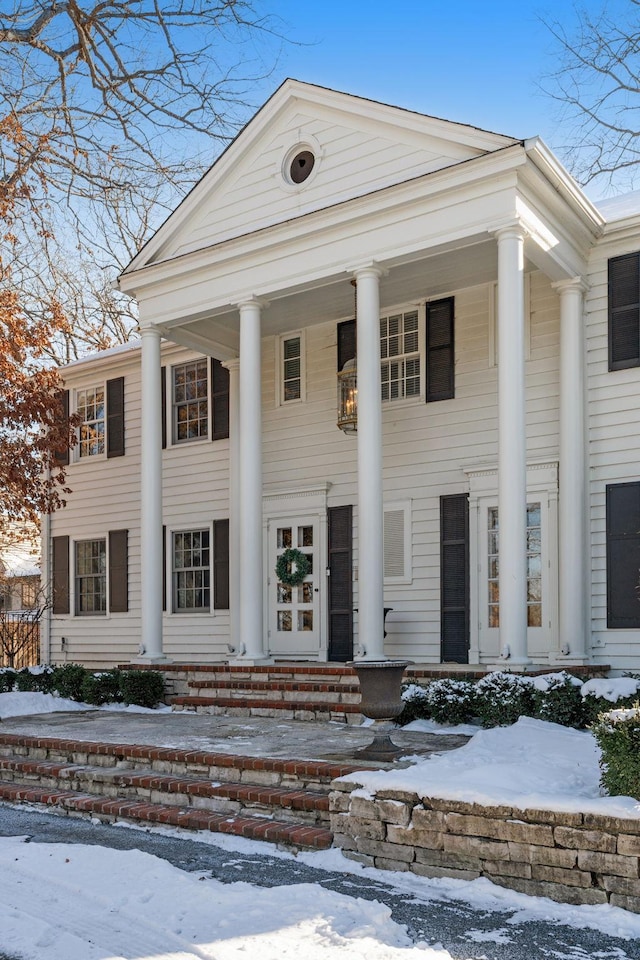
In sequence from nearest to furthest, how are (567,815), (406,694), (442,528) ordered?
(567,815)
(406,694)
(442,528)

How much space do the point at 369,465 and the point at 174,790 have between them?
176 inches

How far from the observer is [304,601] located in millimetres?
12852

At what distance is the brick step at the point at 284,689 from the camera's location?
9.70 m

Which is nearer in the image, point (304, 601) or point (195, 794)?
point (195, 794)

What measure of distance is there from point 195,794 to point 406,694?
279cm

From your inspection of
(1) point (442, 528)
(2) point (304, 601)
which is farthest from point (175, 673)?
(1) point (442, 528)

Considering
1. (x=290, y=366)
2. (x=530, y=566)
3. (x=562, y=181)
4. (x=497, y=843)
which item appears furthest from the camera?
(x=290, y=366)

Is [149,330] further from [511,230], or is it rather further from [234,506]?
[511,230]

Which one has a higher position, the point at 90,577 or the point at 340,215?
the point at 340,215

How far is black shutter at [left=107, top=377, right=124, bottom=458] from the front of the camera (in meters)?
15.6

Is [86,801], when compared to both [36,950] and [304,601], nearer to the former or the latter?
[36,950]

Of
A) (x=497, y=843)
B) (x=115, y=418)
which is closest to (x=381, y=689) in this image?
(x=497, y=843)

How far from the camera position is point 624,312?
34.2ft

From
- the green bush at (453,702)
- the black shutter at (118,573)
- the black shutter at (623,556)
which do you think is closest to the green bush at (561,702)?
the green bush at (453,702)
